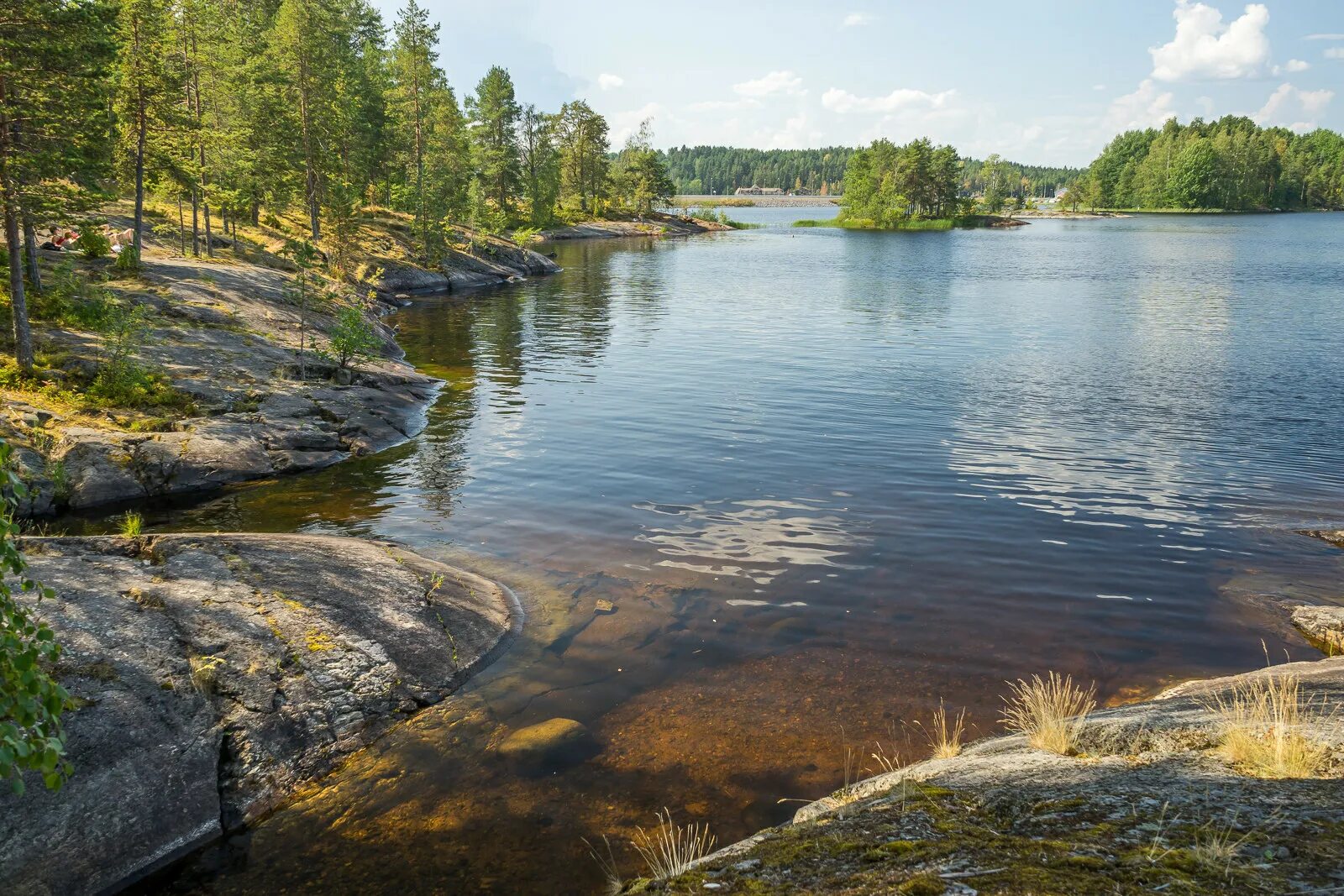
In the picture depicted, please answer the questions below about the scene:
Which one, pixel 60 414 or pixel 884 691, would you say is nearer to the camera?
pixel 884 691

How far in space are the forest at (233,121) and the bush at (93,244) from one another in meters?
0.95

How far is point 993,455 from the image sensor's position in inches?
940

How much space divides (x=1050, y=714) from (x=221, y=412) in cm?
2277

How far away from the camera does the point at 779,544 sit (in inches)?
694

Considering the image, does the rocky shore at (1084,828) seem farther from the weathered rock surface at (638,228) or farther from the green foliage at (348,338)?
the weathered rock surface at (638,228)

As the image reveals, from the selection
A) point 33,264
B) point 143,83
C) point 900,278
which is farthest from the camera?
point 900,278

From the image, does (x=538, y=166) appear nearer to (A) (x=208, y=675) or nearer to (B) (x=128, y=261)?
(B) (x=128, y=261)

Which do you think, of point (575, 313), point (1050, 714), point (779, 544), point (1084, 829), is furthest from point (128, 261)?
point (1084, 829)

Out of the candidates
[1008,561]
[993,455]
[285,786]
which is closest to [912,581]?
[1008,561]

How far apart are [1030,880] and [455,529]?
15191mm

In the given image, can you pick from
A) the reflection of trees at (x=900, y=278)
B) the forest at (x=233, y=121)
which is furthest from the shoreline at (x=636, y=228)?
the reflection of trees at (x=900, y=278)

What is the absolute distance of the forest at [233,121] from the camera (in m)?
21.1

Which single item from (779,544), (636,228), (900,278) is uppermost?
(636,228)

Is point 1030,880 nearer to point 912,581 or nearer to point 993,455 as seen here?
point 912,581
